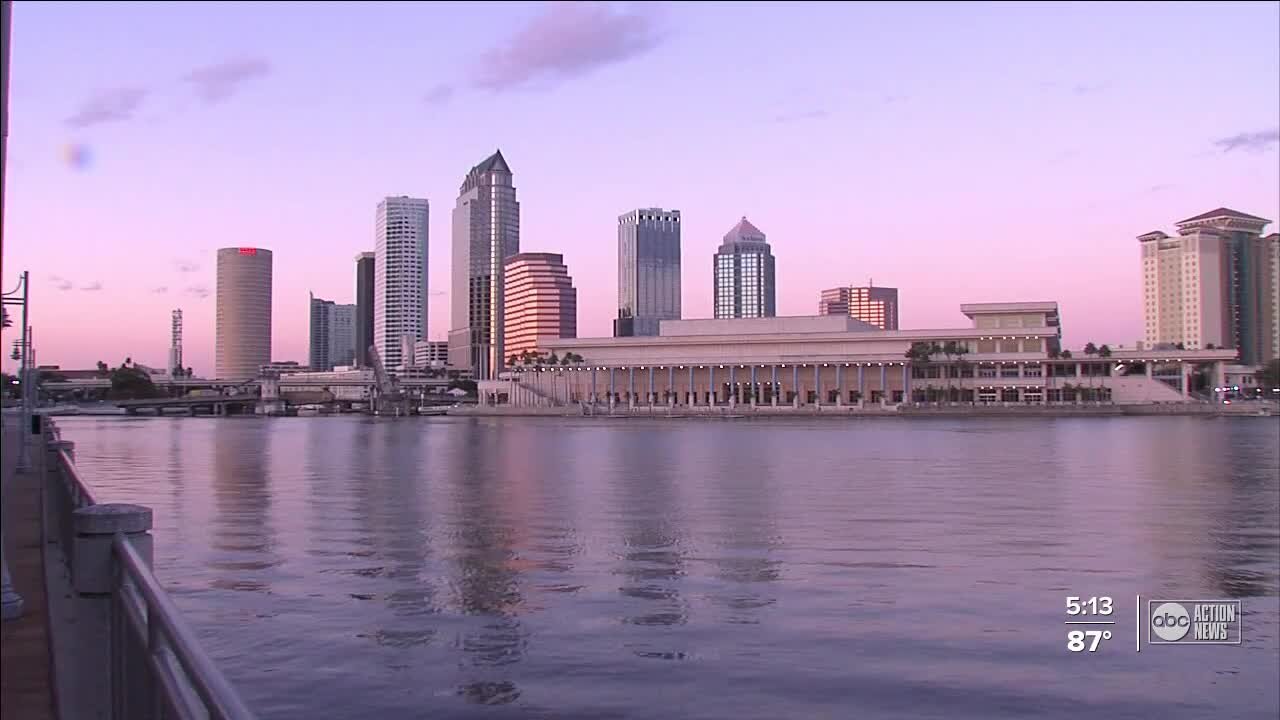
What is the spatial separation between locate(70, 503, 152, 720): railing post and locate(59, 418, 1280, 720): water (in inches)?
231

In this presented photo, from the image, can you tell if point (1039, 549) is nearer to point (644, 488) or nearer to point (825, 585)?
Result: point (825, 585)

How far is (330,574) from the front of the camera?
21.8 m

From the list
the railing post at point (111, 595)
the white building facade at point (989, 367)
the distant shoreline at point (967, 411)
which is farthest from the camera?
the white building facade at point (989, 367)

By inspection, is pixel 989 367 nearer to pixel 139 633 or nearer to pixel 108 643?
pixel 108 643

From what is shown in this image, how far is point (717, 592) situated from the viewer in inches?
784

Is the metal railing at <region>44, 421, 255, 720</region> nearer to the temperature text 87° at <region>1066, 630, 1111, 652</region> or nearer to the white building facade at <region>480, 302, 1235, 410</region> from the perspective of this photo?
the temperature text 87° at <region>1066, 630, 1111, 652</region>

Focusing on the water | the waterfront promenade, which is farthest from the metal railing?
the water

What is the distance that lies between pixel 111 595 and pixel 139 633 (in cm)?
126
